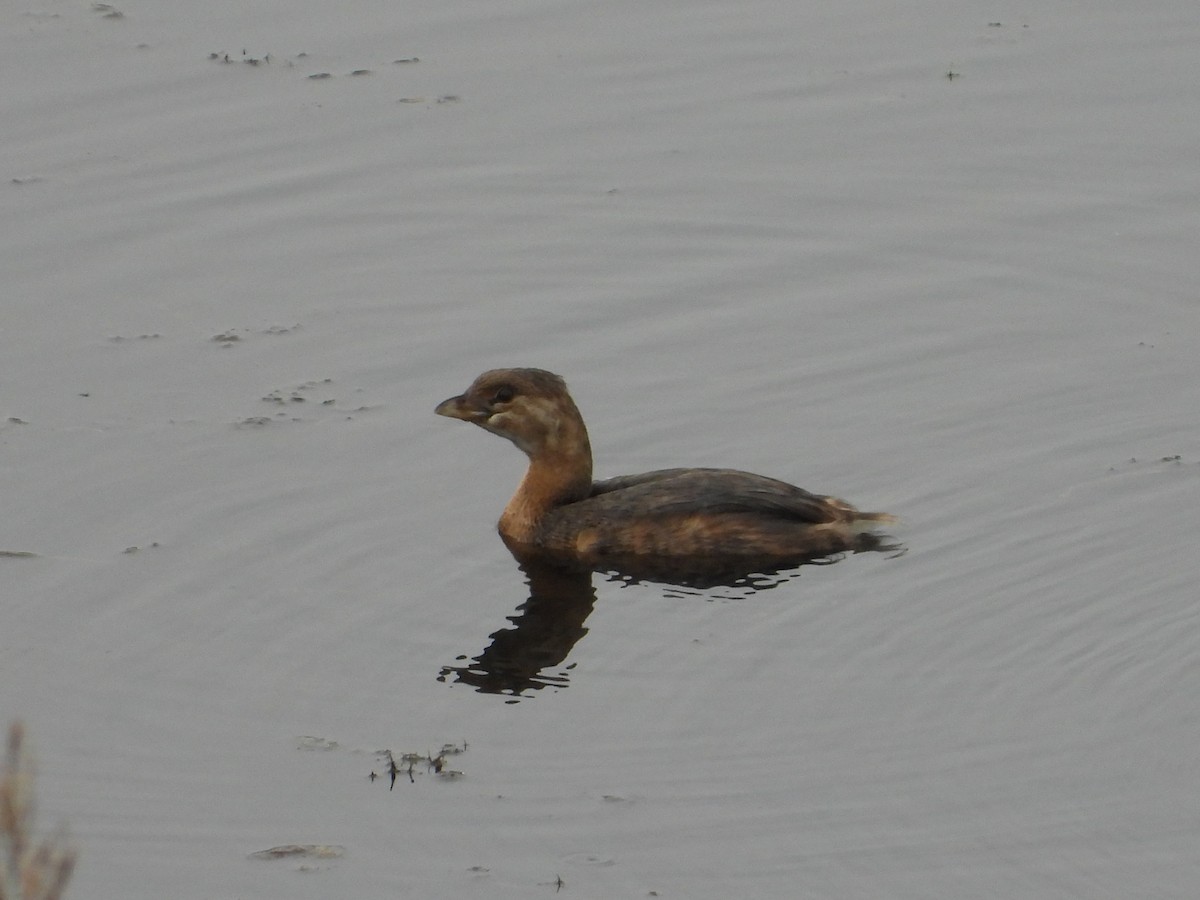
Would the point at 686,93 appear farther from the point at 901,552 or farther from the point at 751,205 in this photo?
the point at 901,552

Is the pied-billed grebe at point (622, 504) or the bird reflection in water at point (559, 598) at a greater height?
the pied-billed grebe at point (622, 504)

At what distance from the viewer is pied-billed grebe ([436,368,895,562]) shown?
11695 mm

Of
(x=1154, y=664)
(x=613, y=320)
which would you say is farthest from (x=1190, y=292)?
(x=1154, y=664)

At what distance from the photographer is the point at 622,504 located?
39.3 ft

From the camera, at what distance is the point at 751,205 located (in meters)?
15.7

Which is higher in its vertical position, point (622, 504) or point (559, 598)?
point (622, 504)

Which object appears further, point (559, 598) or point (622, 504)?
point (622, 504)

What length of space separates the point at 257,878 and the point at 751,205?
27.0 ft

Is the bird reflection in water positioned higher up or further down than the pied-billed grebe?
further down

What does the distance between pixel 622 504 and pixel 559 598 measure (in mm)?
763

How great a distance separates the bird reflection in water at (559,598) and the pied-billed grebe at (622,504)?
0.08 metres

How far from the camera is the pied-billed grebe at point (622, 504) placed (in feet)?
38.4

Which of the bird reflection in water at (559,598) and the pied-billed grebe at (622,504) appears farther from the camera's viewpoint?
the pied-billed grebe at (622,504)

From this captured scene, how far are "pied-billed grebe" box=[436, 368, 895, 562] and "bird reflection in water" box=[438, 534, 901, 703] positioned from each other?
0.08 metres
